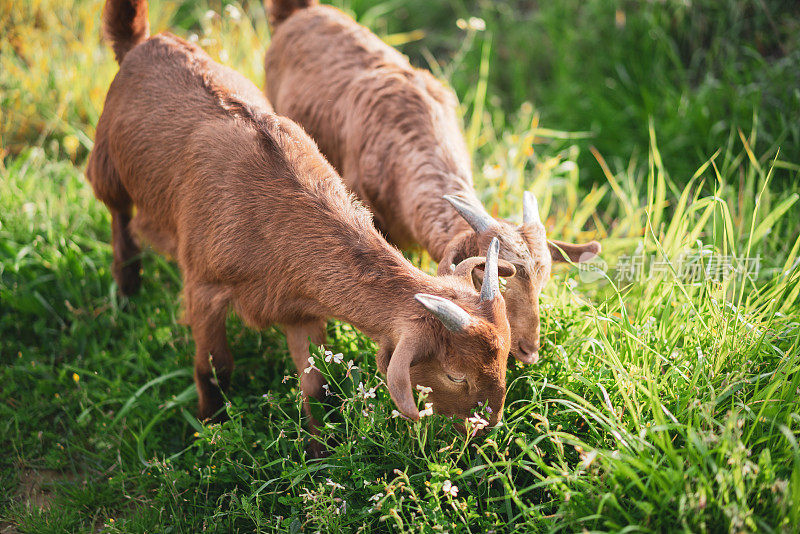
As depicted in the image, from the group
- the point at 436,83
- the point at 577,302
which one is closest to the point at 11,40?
the point at 436,83

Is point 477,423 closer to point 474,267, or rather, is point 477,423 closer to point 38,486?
point 474,267

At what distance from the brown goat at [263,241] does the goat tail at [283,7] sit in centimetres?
149

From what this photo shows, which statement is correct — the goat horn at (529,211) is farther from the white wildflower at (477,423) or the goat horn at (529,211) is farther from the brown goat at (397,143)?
the white wildflower at (477,423)

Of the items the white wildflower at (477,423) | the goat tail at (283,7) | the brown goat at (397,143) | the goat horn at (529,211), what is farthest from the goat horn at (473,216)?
the goat tail at (283,7)

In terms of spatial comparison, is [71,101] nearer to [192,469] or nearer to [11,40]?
[11,40]

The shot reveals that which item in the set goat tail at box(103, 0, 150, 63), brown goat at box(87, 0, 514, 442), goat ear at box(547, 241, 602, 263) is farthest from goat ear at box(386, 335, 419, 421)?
goat tail at box(103, 0, 150, 63)

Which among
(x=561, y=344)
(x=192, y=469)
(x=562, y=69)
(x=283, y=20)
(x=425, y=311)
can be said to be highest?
(x=283, y=20)

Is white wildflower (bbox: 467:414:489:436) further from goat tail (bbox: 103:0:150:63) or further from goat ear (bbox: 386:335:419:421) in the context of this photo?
goat tail (bbox: 103:0:150:63)

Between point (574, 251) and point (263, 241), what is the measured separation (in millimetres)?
1746

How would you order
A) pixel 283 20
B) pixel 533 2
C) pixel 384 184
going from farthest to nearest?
1. pixel 533 2
2. pixel 283 20
3. pixel 384 184

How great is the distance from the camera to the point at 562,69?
6.41 meters

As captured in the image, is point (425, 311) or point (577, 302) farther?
point (577, 302)

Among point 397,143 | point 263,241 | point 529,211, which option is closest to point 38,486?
point 263,241

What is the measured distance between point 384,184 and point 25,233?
259 centimetres
